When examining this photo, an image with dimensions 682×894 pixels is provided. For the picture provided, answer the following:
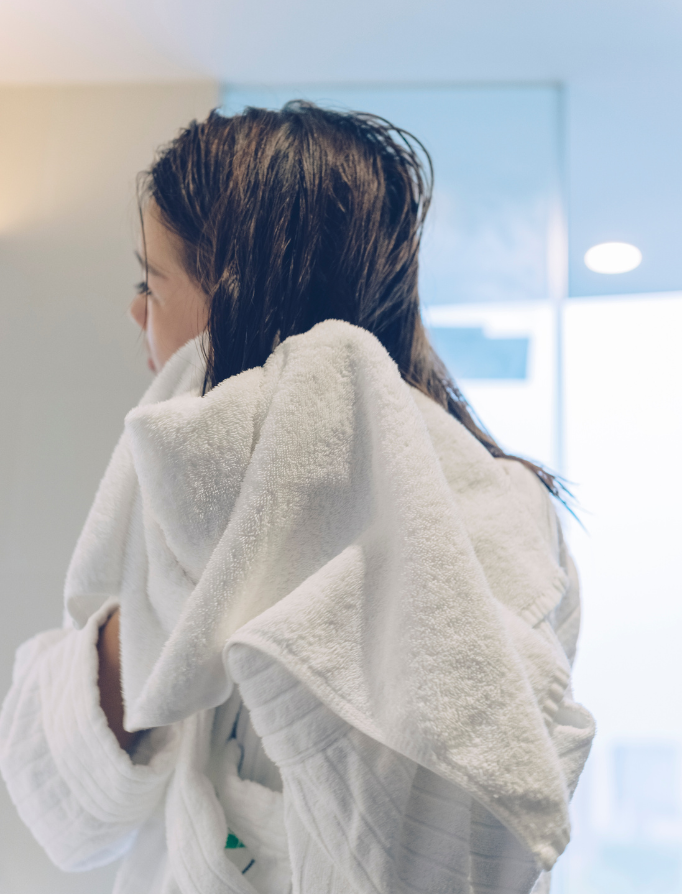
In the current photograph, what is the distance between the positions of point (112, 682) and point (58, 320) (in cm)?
55

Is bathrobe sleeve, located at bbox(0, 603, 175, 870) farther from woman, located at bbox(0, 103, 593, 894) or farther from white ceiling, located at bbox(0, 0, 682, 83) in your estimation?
white ceiling, located at bbox(0, 0, 682, 83)

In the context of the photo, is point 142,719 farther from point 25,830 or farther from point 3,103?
point 3,103

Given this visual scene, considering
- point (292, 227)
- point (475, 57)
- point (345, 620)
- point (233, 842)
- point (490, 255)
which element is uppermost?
point (475, 57)

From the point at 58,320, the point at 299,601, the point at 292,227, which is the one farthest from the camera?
the point at 58,320

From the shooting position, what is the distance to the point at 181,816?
0.45 meters

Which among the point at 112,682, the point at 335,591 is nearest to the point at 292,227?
the point at 335,591

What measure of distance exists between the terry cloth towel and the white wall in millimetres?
475

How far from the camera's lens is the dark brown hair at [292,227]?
0.42 metres

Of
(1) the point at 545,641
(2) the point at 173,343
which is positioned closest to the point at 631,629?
(1) the point at 545,641

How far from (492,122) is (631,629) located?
762mm

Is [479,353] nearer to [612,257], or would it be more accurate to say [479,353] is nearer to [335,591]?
[612,257]

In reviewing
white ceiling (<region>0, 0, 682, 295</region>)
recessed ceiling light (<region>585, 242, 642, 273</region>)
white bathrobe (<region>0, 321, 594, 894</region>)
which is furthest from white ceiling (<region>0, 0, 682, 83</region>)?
white bathrobe (<region>0, 321, 594, 894</region>)

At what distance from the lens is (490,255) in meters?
0.94

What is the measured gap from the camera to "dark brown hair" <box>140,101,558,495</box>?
0.42 metres
